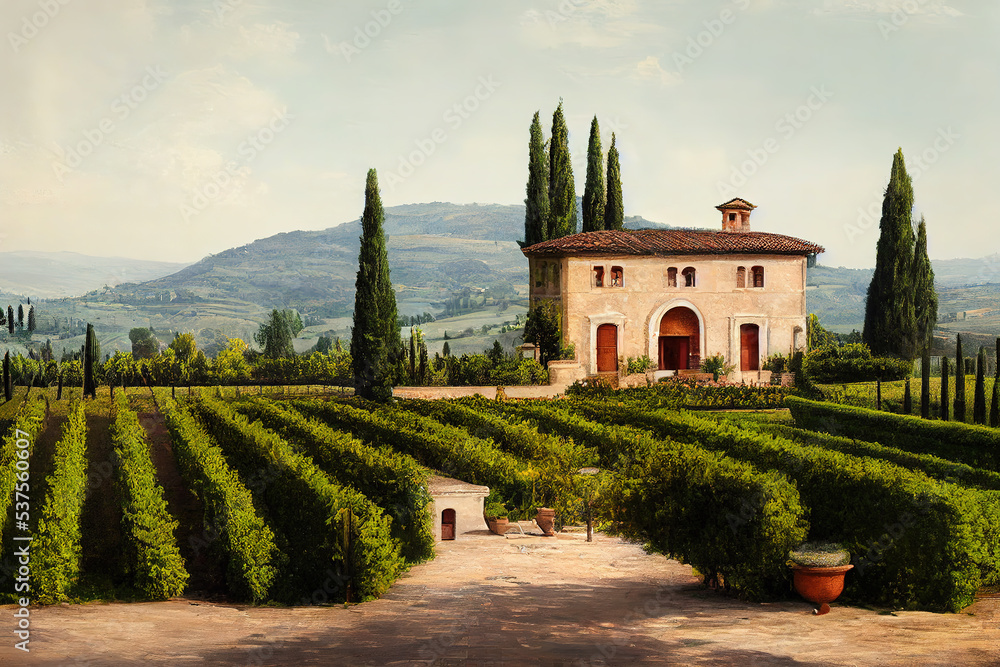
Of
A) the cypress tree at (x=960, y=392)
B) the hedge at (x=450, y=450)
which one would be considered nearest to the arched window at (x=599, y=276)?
the hedge at (x=450, y=450)

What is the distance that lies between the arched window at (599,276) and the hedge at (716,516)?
2778cm

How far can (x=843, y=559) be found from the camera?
13594 millimetres

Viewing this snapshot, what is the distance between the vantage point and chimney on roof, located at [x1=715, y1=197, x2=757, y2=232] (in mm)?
48125

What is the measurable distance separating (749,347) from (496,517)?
26.1 m

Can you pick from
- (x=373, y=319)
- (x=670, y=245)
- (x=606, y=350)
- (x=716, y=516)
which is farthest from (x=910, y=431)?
(x=373, y=319)

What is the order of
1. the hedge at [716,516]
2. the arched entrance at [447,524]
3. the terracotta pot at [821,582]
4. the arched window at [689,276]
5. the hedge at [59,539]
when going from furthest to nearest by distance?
the arched window at [689,276]
the arched entrance at [447,524]
the hedge at [59,539]
the hedge at [716,516]
the terracotta pot at [821,582]

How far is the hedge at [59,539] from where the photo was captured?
15102mm

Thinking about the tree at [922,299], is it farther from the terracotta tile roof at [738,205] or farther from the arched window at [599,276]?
the arched window at [599,276]

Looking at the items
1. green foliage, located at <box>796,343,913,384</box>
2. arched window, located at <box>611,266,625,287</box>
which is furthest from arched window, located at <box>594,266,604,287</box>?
green foliage, located at <box>796,343,913,384</box>

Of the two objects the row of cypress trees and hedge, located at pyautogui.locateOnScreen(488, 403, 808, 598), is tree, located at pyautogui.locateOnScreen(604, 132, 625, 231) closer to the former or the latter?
the row of cypress trees

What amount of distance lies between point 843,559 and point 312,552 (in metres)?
8.33

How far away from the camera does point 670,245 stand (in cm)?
4409

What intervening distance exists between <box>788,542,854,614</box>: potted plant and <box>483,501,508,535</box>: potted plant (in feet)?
26.6

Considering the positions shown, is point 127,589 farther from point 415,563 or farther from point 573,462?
point 573,462
